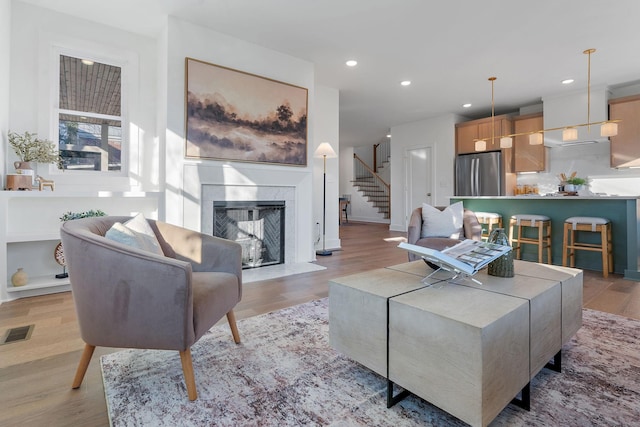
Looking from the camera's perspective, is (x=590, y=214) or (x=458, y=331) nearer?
(x=458, y=331)

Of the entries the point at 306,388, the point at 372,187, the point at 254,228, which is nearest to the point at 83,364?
the point at 306,388

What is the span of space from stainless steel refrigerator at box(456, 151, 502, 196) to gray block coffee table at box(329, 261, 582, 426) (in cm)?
535

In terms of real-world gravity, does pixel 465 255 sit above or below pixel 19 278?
above

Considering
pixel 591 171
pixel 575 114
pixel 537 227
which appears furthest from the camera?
pixel 591 171

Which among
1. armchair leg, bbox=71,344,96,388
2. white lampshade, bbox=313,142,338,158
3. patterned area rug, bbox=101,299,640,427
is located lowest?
patterned area rug, bbox=101,299,640,427

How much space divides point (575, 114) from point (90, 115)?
734 centimetres

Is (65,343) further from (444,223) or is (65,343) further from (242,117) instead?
(444,223)

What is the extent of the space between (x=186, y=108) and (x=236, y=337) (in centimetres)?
266

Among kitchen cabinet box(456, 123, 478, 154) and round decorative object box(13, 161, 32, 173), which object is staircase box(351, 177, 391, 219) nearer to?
kitchen cabinet box(456, 123, 478, 154)

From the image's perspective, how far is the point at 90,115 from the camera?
3.52m

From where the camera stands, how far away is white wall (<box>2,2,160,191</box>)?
3100 mm

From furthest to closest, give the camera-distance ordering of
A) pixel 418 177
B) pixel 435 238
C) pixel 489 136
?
pixel 418 177, pixel 489 136, pixel 435 238

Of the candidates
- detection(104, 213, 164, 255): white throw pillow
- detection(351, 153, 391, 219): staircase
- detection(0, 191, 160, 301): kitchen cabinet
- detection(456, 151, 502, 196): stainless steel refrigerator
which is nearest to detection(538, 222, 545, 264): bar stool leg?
detection(456, 151, 502, 196): stainless steel refrigerator

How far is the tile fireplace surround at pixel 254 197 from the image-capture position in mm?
3719
